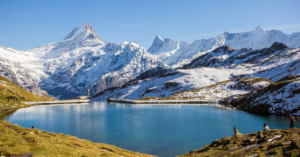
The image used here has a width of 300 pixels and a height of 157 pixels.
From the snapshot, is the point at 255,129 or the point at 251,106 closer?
the point at 255,129

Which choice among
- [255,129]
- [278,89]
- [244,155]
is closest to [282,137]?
[244,155]

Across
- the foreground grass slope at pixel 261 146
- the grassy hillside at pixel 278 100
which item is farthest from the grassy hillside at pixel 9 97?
the grassy hillside at pixel 278 100

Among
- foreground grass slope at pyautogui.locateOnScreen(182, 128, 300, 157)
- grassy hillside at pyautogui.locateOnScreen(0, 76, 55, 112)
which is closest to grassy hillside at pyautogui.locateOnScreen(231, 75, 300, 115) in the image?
foreground grass slope at pyautogui.locateOnScreen(182, 128, 300, 157)

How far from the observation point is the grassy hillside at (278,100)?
83.5 metres

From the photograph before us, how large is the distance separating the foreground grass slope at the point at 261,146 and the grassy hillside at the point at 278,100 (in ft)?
185

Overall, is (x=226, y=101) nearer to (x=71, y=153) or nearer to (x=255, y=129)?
(x=255, y=129)

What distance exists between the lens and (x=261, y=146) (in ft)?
95.6

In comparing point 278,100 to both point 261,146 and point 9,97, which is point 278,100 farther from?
point 9,97

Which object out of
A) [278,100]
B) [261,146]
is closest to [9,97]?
[261,146]

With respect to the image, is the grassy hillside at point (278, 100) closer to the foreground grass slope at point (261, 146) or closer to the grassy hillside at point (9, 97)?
the foreground grass slope at point (261, 146)

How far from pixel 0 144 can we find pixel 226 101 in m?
146

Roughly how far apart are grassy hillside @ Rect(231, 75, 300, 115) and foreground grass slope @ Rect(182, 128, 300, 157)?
185 feet

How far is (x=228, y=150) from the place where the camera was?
1258 inches

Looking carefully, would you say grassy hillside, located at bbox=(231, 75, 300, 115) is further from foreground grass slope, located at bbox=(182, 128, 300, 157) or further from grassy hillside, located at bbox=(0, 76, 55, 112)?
grassy hillside, located at bbox=(0, 76, 55, 112)
